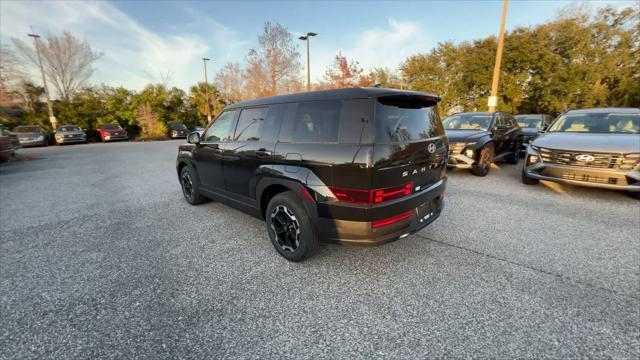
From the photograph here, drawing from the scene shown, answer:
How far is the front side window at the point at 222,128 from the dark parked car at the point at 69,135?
72.7 ft

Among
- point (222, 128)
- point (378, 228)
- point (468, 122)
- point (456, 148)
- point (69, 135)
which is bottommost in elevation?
point (378, 228)

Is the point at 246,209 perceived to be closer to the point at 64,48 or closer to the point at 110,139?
the point at 110,139

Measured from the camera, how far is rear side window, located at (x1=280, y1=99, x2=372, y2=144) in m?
2.39

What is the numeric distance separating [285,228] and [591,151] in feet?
17.7

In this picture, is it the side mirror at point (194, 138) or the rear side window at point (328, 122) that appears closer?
the rear side window at point (328, 122)

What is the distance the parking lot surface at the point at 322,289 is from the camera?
1905 millimetres

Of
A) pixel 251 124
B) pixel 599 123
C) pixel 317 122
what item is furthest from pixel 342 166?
pixel 599 123

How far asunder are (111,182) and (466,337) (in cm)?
845

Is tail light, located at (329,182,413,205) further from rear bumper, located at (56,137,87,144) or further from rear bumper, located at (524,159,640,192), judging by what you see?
rear bumper, located at (56,137,87,144)

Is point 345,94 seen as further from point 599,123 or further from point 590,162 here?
point 599,123

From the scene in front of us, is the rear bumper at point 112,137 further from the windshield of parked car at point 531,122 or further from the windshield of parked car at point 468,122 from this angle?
the windshield of parked car at point 531,122

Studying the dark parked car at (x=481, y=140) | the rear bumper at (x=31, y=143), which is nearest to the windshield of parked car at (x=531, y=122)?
the dark parked car at (x=481, y=140)

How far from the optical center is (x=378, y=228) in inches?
96.3

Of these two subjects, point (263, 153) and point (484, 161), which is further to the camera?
point (484, 161)
